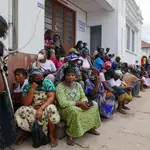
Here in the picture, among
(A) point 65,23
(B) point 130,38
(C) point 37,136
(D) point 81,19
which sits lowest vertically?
(C) point 37,136

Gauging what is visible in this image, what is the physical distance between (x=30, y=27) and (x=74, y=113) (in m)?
2.18

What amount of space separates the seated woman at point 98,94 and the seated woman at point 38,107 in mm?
1259

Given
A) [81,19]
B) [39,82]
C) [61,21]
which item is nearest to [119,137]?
[39,82]

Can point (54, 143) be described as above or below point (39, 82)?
below

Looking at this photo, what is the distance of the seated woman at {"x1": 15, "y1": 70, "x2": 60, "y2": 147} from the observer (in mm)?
2963

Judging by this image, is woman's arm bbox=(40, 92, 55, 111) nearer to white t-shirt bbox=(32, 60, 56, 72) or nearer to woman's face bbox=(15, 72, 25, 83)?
woman's face bbox=(15, 72, 25, 83)

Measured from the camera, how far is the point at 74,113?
3.06m

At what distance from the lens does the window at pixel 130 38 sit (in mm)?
12547

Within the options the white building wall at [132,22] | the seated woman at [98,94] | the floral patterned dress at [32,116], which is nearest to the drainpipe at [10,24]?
the floral patterned dress at [32,116]

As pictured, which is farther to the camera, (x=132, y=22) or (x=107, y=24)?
Result: (x=132, y=22)

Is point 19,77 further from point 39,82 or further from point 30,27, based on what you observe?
point 30,27

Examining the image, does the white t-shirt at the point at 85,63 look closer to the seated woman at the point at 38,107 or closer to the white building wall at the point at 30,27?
the white building wall at the point at 30,27

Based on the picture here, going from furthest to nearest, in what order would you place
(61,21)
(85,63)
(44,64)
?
(61,21) → (85,63) → (44,64)

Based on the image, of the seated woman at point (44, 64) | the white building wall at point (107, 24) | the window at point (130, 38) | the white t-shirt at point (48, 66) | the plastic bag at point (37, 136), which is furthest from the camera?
the window at point (130, 38)
